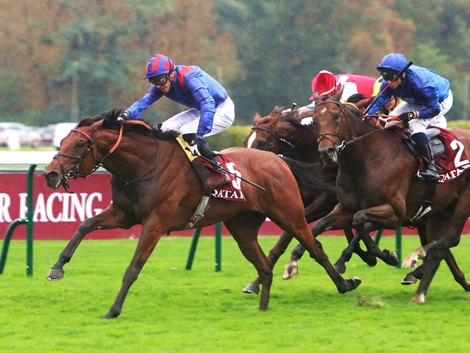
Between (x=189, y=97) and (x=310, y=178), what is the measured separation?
1718 mm

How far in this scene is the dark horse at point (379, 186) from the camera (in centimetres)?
770

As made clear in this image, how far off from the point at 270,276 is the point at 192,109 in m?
1.38

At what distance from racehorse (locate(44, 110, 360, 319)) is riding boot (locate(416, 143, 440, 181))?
3.31ft

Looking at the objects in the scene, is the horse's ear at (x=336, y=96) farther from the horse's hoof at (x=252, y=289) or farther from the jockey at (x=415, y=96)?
the horse's hoof at (x=252, y=289)

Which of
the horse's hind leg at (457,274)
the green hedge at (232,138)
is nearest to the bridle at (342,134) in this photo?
the horse's hind leg at (457,274)

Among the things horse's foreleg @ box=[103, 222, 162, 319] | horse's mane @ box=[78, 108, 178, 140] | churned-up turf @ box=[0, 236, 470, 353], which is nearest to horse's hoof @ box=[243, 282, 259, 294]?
churned-up turf @ box=[0, 236, 470, 353]

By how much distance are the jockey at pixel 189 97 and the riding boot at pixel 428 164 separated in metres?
1.57

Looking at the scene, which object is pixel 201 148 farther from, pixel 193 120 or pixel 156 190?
pixel 193 120

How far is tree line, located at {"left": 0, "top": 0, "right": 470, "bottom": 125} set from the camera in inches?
1336

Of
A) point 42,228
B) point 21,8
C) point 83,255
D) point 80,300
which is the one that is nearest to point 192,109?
point 80,300

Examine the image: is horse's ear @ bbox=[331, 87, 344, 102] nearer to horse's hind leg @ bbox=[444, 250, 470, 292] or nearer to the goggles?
the goggles

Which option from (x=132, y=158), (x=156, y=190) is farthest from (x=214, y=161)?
(x=132, y=158)

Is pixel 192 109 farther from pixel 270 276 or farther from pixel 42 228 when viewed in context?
pixel 42 228

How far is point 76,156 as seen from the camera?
7.01 m
